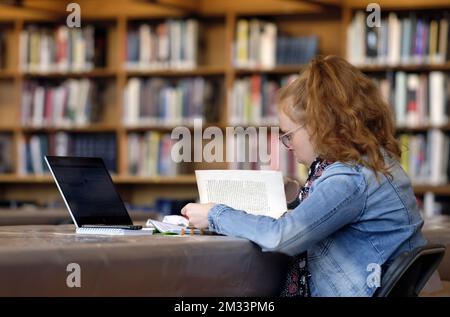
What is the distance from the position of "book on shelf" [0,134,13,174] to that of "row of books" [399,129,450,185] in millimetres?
2921

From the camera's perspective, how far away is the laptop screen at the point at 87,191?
2.21 m

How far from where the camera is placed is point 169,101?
5.98 m

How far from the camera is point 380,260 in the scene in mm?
2010

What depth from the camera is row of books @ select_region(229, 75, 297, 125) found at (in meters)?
5.76

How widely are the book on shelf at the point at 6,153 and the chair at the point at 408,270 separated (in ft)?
15.9

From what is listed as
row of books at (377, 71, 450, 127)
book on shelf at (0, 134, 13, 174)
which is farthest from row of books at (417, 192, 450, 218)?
book on shelf at (0, 134, 13, 174)

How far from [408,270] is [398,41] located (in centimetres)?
377

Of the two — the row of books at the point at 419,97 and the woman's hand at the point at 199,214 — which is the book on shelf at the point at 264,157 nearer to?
the row of books at the point at 419,97

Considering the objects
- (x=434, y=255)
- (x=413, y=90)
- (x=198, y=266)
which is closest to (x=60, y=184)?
(x=198, y=266)

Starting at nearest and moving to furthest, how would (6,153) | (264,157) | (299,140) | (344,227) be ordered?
(344,227) < (299,140) < (264,157) < (6,153)

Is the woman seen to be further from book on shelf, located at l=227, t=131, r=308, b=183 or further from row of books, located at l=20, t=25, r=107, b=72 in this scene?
row of books, located at l=20, t=25, r=107, b=72

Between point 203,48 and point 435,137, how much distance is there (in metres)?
1.79

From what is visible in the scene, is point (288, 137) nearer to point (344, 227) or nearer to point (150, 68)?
point (344, 227)

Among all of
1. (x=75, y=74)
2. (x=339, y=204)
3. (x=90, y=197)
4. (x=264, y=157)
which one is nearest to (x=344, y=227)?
(x=339, y=204)
